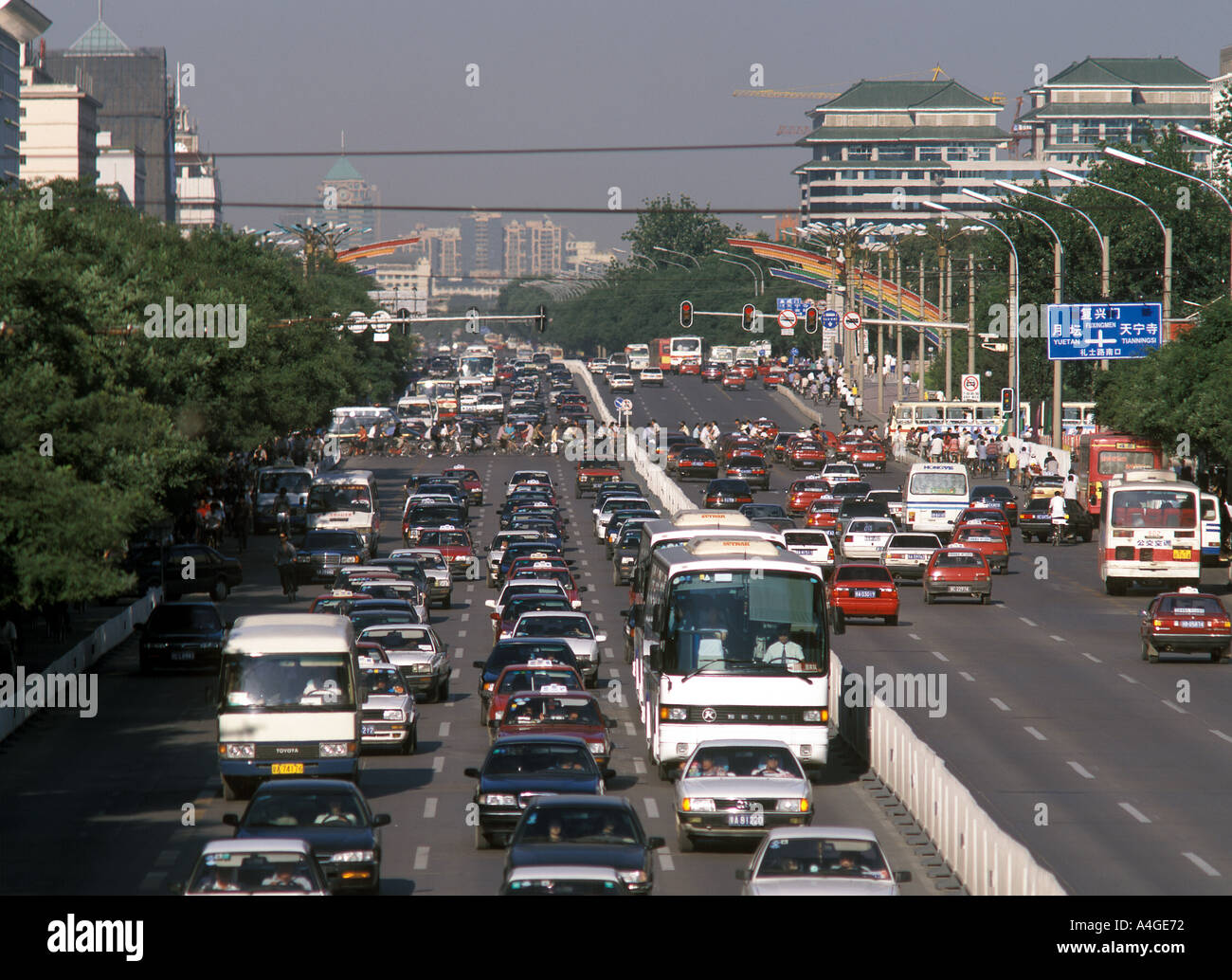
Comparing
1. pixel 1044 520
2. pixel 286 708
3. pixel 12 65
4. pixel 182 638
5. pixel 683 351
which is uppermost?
pixel 12 65

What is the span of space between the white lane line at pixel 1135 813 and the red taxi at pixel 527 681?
8391 millimetres

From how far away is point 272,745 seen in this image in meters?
24.8

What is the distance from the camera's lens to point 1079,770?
27.4 meters

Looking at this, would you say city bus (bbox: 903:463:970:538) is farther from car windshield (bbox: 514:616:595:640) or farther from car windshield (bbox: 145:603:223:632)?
car windshield (bbox: 145:603:223:632)

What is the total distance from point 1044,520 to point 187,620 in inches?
1344

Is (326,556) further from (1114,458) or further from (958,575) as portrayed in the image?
(1114,458)

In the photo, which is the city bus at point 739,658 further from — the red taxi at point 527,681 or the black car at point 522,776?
the red taxi at point 527,681

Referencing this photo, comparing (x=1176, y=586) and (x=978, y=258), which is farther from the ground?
(x=978, y=258)

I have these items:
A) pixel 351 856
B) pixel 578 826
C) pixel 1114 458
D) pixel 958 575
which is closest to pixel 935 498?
pixel 1114 458

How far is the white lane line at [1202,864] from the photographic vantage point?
67.5ft

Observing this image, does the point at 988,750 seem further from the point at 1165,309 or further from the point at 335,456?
the point at 335,456

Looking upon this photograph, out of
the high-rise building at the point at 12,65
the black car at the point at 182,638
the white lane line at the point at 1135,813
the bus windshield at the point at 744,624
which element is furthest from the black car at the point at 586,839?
the high-rise building at the point at 12,65

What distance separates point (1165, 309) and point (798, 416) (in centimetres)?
5252
